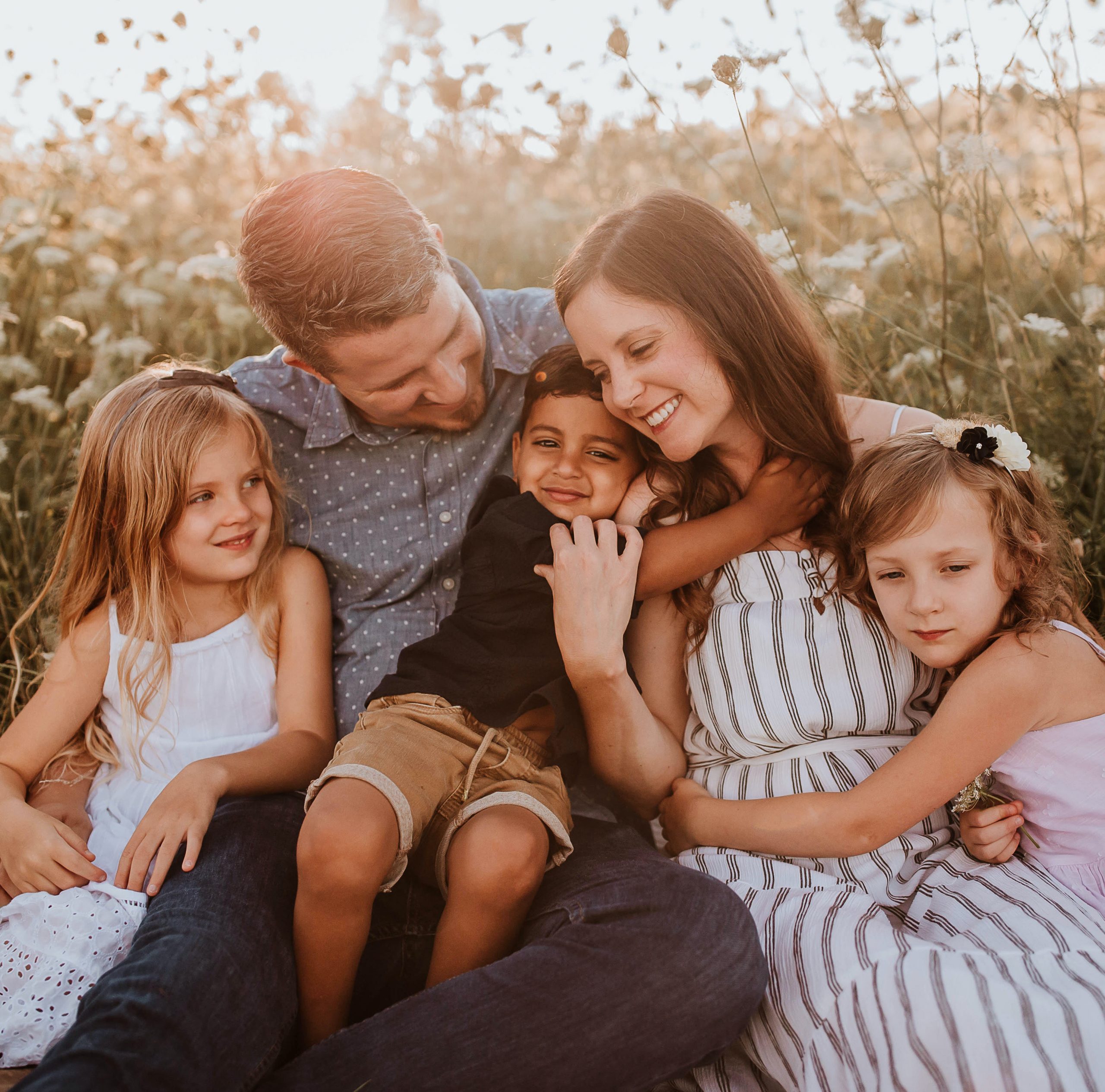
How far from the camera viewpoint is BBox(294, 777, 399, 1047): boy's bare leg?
177cm

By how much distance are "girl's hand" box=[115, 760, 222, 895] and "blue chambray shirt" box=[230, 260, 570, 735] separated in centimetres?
49

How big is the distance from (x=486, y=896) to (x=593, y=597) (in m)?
0.66

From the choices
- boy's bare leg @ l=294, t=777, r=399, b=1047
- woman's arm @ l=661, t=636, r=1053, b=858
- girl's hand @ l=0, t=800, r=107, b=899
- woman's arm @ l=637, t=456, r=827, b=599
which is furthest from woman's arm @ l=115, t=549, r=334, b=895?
woman's arm @ l=661, t=636, r=1053, b=858

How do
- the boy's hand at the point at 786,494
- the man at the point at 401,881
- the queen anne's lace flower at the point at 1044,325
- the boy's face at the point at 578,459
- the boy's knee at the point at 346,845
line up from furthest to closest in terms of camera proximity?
1. the queen anne's lace flower at the point at 1044,325
2. the boy's face at the point at 578,459
3. the boy's hand at the point at 786,494
4. the boy's knee at the point at 346,845
5. the man at the point at 401,881

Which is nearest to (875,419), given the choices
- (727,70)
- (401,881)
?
(727,70)

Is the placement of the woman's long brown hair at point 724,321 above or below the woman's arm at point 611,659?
above

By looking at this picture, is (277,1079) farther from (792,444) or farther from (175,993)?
(792,444)

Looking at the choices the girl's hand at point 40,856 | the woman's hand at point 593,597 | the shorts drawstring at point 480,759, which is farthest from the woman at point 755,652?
the girl's hand at point 40,856

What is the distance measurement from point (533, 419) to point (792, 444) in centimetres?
66

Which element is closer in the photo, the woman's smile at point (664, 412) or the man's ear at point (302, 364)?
the woman's smile at point (664, 412)

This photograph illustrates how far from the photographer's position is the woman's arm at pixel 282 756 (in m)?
1.94

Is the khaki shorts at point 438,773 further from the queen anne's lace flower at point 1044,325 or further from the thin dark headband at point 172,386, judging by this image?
the queen anne's lace flower at point 1044,325

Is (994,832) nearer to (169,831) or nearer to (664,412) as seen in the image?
(664,412)

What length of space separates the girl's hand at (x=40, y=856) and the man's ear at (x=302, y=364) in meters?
1.21
